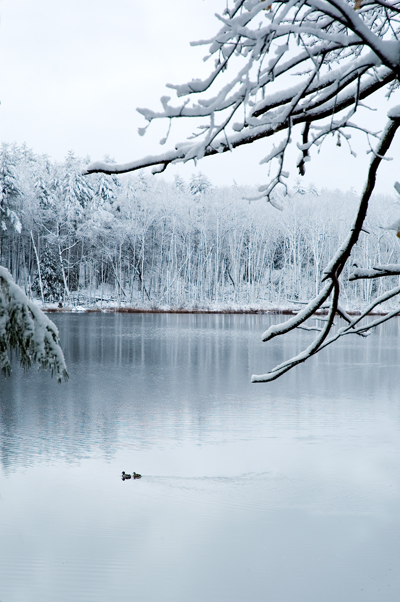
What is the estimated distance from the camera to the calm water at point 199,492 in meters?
4.79

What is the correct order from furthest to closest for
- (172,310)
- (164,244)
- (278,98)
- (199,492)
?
(164,244) < (172,310) < (199,492) < (278,98)

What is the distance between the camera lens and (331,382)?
1276cm

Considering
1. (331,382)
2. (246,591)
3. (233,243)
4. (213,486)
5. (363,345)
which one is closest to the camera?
(246,591)

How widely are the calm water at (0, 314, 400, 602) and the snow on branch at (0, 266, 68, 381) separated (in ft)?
8.89

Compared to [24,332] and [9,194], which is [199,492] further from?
[9,194]

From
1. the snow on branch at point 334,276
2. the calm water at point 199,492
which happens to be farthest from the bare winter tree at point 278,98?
the calm water at point 199,492

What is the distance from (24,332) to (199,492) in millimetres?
4356

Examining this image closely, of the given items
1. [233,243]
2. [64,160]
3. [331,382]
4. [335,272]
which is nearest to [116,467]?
[335,272]

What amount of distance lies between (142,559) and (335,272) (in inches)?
158

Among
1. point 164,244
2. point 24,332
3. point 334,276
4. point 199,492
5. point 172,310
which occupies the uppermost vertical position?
point 164,244

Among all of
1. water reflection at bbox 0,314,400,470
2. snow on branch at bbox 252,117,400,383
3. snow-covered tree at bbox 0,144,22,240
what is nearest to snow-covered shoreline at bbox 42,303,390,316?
snow-covered tree at bbox 0,144,22,240

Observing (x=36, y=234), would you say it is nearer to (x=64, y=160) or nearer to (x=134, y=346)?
(x=64, y=160)

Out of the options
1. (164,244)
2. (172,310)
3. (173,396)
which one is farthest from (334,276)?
(164,244)

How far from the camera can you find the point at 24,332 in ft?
7.79
